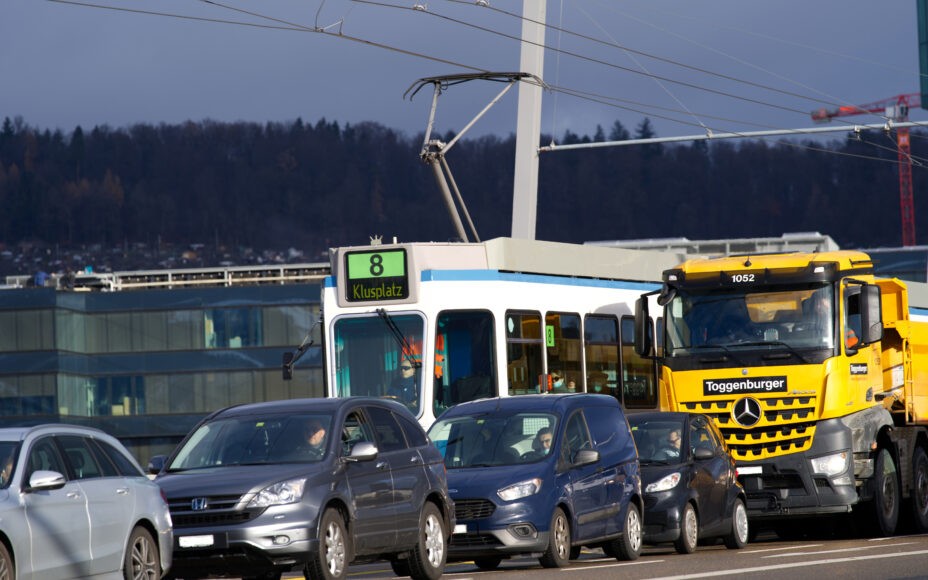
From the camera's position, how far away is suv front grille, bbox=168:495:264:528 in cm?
1316

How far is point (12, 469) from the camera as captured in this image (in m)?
11.6

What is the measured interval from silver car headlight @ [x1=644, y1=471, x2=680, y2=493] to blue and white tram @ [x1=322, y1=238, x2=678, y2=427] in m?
2.20

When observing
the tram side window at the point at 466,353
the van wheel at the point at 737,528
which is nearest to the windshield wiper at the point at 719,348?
the van wheel at the point at 737,528

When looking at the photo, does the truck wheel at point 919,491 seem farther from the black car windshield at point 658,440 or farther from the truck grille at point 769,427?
the black car windshield at point 658,440

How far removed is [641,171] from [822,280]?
172 m

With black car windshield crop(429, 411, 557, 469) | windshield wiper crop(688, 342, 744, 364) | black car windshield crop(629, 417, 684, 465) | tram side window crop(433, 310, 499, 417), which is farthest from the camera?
windshield wiper crop(688, 342, 744, 364)

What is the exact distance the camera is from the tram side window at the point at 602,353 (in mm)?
21969

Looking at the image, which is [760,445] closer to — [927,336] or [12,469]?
[927,336]

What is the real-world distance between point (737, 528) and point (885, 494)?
2.93m

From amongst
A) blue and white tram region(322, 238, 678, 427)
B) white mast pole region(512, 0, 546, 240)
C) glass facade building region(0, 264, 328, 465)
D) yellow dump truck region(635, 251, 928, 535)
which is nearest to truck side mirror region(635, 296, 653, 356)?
yellow dump truck region(635, 251, 928, 535)

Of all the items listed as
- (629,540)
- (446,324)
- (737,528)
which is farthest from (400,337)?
(737,528)

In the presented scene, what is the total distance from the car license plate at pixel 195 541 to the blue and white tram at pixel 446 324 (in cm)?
672

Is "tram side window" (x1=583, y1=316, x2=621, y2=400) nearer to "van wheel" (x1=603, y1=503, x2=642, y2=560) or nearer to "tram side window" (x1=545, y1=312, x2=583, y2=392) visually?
"tram side window" (x1=545, y1=312, x2=583, y2=392)

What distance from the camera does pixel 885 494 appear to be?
22.2 meters
